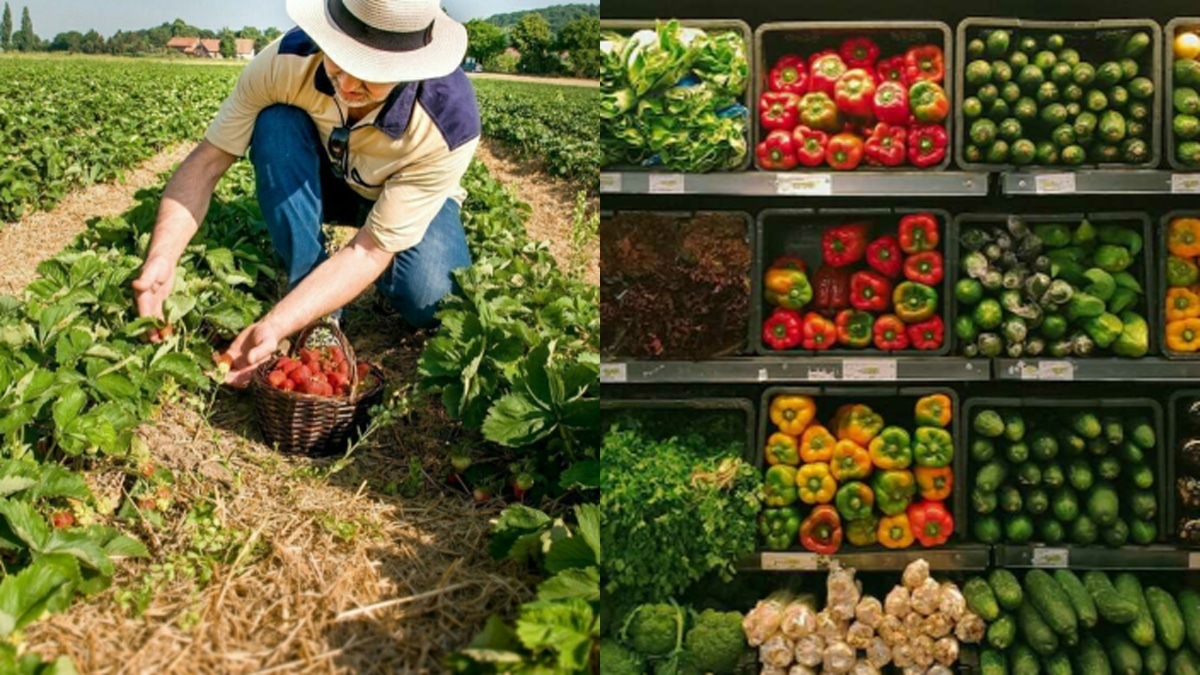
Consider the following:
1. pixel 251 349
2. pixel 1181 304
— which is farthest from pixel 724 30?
pixel 251 349

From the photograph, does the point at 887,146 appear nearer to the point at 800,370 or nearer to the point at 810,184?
the point at 810,184

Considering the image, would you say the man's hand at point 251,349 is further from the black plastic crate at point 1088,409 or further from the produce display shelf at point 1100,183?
the produce display shelf at point 1100,183

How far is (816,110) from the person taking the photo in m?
3.04

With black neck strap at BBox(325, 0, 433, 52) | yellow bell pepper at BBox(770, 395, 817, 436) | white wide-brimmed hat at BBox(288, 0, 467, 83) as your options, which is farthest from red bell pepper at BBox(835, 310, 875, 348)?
black neck strap at BBox(325, 0, 433, 52)

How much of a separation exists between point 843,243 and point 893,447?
22.6 inches

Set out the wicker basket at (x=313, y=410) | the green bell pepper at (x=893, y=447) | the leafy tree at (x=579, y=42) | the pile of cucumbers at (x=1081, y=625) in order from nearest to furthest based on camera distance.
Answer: the pile of cucumbers at (x=1081, y=625)
the green bell pepper at (x=893, y=447)
the leafy tree at (x=579, y=42)
the wicker basket at (x=313, y=410)

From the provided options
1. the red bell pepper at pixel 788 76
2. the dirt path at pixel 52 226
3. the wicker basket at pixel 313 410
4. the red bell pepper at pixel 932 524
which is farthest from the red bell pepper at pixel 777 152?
the dirt path at pixel 52 226

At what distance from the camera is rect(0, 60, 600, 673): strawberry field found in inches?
101

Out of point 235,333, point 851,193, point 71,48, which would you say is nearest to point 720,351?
point 851,193

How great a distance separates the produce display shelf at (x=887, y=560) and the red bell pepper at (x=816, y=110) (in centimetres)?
116

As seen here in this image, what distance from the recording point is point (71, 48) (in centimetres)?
7138

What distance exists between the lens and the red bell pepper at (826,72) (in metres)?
3.04

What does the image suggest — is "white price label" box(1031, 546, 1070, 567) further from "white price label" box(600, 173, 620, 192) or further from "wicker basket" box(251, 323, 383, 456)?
"wicker basket" box(251, 323, 383, 456)

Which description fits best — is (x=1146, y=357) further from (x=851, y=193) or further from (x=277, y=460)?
(x=277, y=460)
